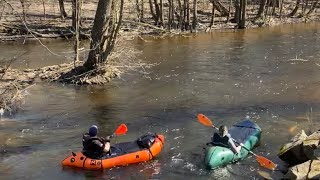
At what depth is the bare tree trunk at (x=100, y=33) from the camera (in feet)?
51.0

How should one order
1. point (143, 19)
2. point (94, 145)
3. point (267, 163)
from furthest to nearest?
point (143, 19) < point (94, 145) < point (267, 163)

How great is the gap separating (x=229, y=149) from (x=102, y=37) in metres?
8.00

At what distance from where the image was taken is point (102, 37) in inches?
616

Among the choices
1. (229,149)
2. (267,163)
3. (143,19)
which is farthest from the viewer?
(143,19)

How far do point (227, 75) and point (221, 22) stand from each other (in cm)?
1353

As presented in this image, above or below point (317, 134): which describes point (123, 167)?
below

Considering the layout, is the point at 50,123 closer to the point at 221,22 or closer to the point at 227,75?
the point at 227,75

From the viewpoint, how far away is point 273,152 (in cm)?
937

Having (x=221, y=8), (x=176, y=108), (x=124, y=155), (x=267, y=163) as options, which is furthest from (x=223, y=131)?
(x=221, y=8)

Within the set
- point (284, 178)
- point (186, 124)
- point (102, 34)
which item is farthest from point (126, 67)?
point (284, 178)

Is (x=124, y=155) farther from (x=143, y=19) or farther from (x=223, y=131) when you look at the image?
(x=143, y=19)

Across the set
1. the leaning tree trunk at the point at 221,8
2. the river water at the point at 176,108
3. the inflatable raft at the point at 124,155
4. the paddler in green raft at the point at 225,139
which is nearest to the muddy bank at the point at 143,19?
the leaning tree trunk at the point at 221,8

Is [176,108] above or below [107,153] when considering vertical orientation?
below

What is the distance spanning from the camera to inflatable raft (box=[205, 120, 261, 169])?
8.65 meters
